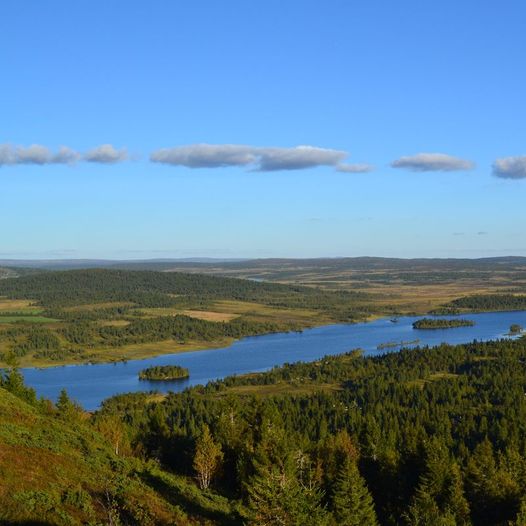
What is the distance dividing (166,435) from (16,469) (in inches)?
1642

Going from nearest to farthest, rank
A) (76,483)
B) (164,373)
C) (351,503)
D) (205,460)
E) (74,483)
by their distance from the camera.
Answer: (74,483), (76,483), (351,503), (205,460), (164,373)

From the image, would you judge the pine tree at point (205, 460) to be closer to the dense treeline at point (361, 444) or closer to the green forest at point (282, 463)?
the green forest at point (282, 463)

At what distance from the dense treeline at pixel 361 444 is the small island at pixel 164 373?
76.6ft

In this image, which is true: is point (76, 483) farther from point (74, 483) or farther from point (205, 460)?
point (205, 460)

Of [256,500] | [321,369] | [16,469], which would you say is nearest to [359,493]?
[256,500]

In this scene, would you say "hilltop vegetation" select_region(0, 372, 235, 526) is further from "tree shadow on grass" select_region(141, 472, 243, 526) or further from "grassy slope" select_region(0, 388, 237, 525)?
"tree shadow on grass" select_region(141, 472, 243, 526)

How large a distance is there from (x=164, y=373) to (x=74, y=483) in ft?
479

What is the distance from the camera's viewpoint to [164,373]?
193 m

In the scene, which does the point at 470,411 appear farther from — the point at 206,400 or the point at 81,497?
the point at 81,497

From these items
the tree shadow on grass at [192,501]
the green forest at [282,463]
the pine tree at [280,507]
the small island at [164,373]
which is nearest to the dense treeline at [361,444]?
the pine tree at [280,507]

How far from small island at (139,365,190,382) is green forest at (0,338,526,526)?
44.3m

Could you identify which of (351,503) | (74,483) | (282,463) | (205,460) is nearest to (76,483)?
(74,483)

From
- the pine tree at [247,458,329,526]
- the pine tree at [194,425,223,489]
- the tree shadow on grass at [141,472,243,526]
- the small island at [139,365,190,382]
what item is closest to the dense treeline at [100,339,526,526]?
the pine tree at [247,458,329,526]

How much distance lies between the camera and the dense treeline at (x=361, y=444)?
5503 cm
